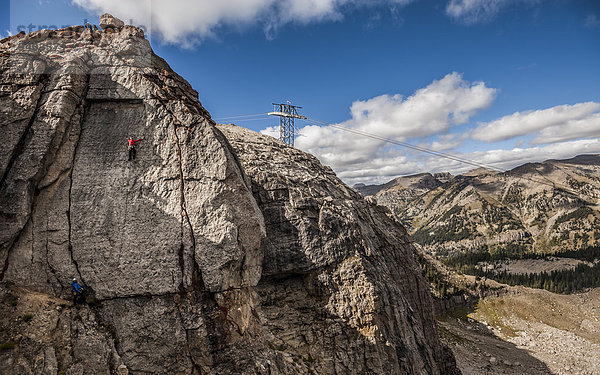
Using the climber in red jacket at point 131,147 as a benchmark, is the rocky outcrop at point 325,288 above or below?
below

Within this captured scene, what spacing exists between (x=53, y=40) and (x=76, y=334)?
2049 centimetres

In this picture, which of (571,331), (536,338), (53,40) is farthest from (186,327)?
(571,331)

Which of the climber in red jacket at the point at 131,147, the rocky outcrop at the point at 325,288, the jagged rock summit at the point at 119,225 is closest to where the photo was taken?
the jagged rock summit at the point at 119,225

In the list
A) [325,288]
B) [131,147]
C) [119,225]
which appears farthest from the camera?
[325,288]

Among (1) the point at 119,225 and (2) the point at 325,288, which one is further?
(2) the point at 325,288

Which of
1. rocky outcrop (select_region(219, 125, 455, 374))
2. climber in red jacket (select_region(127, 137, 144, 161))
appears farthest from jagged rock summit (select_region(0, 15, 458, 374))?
rocky outcrop (select_region(219, 125, 455, 374))

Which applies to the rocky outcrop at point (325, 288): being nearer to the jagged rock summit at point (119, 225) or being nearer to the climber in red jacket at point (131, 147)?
the jagged rock summit at point (119, 225)

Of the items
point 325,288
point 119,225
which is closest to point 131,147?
point 119,225

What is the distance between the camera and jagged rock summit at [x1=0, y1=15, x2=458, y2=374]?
17188mm

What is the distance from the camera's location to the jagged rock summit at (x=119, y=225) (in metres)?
17.2

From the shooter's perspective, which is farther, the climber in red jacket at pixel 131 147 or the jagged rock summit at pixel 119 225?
the climber in red jacket at pixel 131 147

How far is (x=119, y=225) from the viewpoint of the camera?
63.1ft

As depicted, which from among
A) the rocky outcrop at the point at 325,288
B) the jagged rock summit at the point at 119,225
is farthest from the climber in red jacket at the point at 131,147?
the rocky outcrop at the point at 325,288

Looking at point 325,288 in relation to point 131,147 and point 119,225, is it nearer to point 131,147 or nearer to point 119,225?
point 119,225
